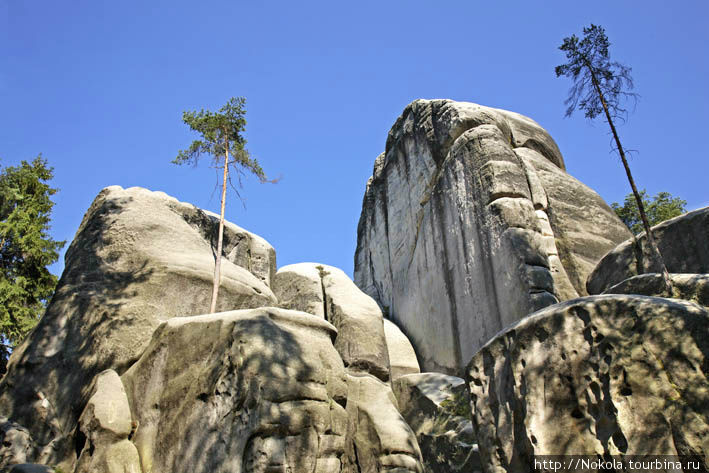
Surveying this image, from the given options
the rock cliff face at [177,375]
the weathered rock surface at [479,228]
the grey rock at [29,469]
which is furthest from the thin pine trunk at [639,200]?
the grey rock at [29,469]

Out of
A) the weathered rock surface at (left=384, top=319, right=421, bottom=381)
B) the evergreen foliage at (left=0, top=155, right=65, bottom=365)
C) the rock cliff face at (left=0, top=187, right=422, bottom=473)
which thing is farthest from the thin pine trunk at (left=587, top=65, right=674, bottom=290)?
the evergreen foliage at (left=0, top=155, right=65, bottom=365)

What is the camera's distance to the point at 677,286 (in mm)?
12969

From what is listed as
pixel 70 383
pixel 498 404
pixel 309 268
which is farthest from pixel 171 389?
pixel 309 268

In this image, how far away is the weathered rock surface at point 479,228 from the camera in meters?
17.0

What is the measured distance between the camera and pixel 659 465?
6.60m

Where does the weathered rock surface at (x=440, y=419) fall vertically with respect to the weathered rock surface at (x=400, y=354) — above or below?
below

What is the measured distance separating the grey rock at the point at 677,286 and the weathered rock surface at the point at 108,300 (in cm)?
1037

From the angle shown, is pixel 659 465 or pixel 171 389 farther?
pixel 171 389

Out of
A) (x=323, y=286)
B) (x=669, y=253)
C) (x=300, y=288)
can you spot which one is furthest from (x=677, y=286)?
(x=300, y=288)

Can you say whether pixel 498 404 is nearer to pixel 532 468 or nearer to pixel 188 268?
pixel 532 468

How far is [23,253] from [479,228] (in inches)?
740

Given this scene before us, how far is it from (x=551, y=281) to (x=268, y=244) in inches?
485

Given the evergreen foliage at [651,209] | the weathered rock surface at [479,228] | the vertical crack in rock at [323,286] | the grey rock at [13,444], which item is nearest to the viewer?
the grey rock at [13,444]

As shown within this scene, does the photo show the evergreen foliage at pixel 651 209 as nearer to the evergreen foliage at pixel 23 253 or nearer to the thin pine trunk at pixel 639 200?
the thin pine trunk at pixel 639 200
